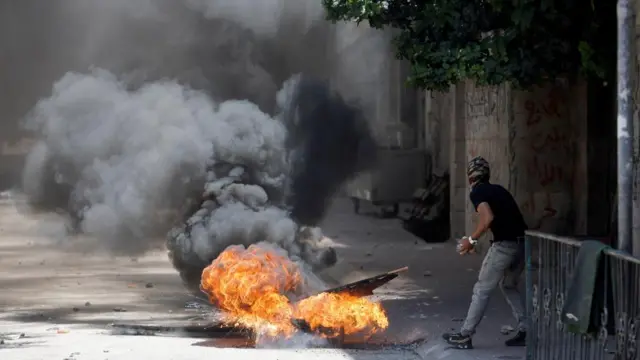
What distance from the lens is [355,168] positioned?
56.9 ft

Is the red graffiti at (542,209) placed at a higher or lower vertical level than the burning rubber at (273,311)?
higher

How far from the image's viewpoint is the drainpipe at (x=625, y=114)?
863 centimetres

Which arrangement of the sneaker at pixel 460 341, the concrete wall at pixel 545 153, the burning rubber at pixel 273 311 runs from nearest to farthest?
the sneaker at pixel 460 341, the burning rubber at pixel 273 311, the concrete wall at pixel 545 153

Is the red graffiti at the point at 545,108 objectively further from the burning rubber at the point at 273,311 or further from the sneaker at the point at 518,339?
the sneaker at the point at 518,339

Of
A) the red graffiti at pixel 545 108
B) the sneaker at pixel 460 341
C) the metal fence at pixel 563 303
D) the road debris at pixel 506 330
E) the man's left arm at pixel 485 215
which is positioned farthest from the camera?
the red graffiti at pixel 545 108

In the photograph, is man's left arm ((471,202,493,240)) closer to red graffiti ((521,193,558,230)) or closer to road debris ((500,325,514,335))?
road debris ((500,325,514,335))

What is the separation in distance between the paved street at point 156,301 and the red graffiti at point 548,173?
155 centimetres

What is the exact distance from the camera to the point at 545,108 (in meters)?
16.6

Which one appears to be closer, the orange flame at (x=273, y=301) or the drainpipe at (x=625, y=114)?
the drainpipe at (x=625, y=114)

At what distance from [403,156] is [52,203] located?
427 inches

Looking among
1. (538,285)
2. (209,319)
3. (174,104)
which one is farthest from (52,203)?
(538,285)

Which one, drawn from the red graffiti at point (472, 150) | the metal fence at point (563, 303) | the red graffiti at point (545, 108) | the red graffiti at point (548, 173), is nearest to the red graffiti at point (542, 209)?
the red graffiti at point (548, 173)

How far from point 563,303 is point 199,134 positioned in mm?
6938

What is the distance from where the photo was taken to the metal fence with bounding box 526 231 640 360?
284 inches
